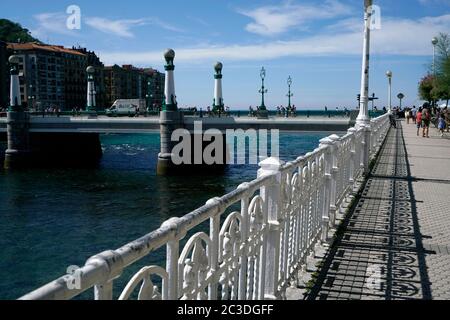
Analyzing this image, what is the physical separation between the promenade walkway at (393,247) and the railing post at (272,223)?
0.61m

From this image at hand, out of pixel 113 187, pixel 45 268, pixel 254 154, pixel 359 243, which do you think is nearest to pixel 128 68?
pixel 254 154

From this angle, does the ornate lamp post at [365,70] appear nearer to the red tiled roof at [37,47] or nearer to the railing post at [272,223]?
the railing post at [272,223]

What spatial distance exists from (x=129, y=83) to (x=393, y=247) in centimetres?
13839

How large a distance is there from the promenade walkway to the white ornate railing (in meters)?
0.44

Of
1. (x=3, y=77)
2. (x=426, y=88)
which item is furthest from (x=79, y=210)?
(x=3, y=77)

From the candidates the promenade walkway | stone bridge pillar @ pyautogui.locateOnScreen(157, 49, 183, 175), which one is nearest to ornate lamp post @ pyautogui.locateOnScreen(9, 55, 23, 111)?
stone bridge pillar @ pyautogui.locateOnScreen(157, 49, 183, 175)

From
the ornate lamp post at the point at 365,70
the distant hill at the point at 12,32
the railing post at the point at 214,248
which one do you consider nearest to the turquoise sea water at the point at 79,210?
the ornate lamp post at the point at 365,70

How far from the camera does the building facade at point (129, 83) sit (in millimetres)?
129250

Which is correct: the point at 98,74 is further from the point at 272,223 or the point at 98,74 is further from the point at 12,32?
the point at 272,223

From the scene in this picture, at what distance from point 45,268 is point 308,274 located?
439 inches

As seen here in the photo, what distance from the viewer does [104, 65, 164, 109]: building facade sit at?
129250 mm

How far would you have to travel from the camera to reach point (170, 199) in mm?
25797

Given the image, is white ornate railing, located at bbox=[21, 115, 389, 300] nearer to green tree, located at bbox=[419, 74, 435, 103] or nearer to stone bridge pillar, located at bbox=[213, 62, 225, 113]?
stone bridge pillar, located at bbox=[213, 62, 225, 113]
